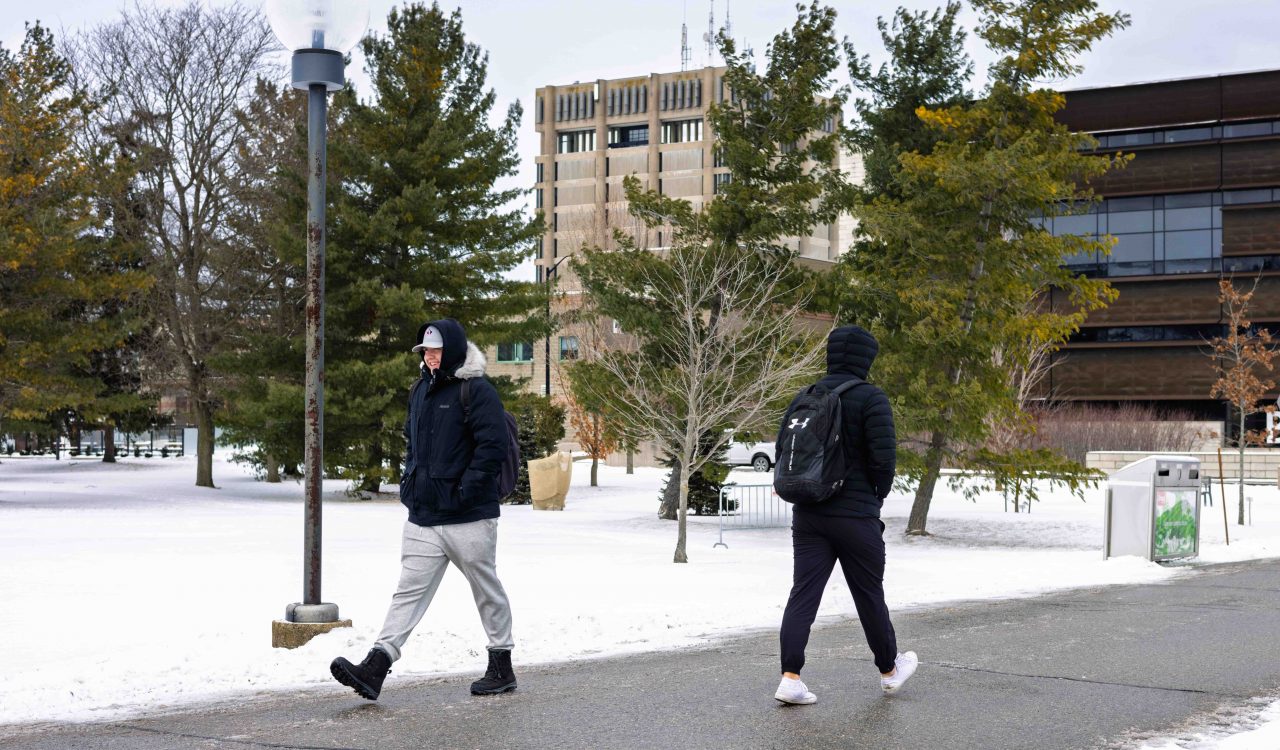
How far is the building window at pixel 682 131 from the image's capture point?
410 feet

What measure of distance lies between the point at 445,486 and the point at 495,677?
3.71 feet

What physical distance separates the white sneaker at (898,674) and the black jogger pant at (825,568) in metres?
0.31

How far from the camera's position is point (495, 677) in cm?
707

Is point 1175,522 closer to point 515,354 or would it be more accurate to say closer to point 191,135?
point 191,135

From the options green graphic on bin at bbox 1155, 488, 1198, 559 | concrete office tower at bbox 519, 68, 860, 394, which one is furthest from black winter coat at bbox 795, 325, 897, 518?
concrete office tower at bbox 519, 68, 860, 394

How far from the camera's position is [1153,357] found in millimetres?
62031

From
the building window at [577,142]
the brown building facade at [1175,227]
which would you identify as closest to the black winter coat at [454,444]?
the brown building facade at [1175,227]

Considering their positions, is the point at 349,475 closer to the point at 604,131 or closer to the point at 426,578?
the point at 426,578

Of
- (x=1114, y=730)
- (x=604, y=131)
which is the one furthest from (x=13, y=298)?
(x=604, y=131)

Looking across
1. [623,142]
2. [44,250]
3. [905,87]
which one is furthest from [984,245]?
[623,142]

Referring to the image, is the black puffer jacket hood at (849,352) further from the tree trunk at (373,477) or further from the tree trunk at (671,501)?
the tree trunk at (373,477)

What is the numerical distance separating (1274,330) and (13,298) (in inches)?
2128

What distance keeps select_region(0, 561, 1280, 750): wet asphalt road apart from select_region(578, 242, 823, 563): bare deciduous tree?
10.1m

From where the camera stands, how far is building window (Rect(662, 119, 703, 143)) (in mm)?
125062
